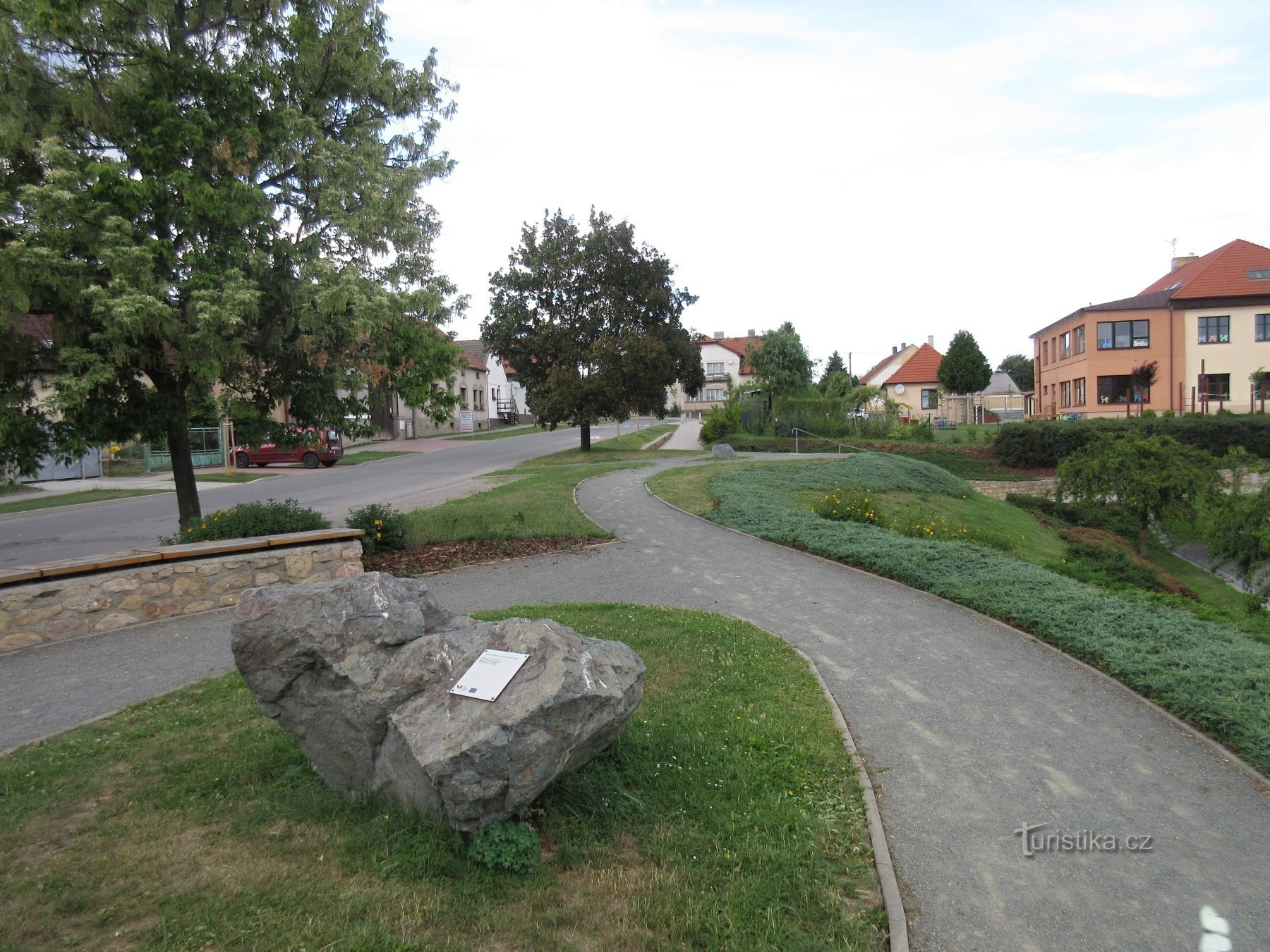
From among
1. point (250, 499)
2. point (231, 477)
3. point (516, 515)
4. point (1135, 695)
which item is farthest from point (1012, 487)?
point (231, 477)

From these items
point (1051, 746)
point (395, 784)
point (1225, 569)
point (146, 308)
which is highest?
point (146, 308)

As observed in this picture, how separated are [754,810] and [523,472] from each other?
2223 centimetres

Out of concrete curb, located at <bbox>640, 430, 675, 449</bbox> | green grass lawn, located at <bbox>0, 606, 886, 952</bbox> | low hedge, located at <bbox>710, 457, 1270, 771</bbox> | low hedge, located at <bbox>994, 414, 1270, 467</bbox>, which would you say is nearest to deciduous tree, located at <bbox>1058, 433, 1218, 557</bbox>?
low hedge, located at <bbox>710, 457, 1270, 771</bbox>

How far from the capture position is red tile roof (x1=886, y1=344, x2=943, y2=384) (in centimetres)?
6756

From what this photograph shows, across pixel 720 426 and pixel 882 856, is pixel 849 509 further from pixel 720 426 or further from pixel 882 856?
pixel 720 426

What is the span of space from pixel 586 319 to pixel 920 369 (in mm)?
44023

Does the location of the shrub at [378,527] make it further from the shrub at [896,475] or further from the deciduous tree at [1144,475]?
the deciduous tree at [1144,475]

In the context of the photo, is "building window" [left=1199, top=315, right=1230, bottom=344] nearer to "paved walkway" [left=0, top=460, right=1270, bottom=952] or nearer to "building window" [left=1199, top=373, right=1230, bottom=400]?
"building window" [left=1199, top=373, right=1230, bottom=400]

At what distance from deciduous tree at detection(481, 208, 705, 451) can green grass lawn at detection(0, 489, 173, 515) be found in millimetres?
14088

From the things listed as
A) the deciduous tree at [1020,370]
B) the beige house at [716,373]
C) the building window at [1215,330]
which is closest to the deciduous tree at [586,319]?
the building window at [1215,330]

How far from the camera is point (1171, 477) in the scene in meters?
18.0

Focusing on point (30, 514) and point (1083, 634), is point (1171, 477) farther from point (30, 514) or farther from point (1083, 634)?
point (30, 514)

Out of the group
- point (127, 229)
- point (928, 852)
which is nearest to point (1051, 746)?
point (928, 852)

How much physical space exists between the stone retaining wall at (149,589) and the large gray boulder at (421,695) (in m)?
4.31
